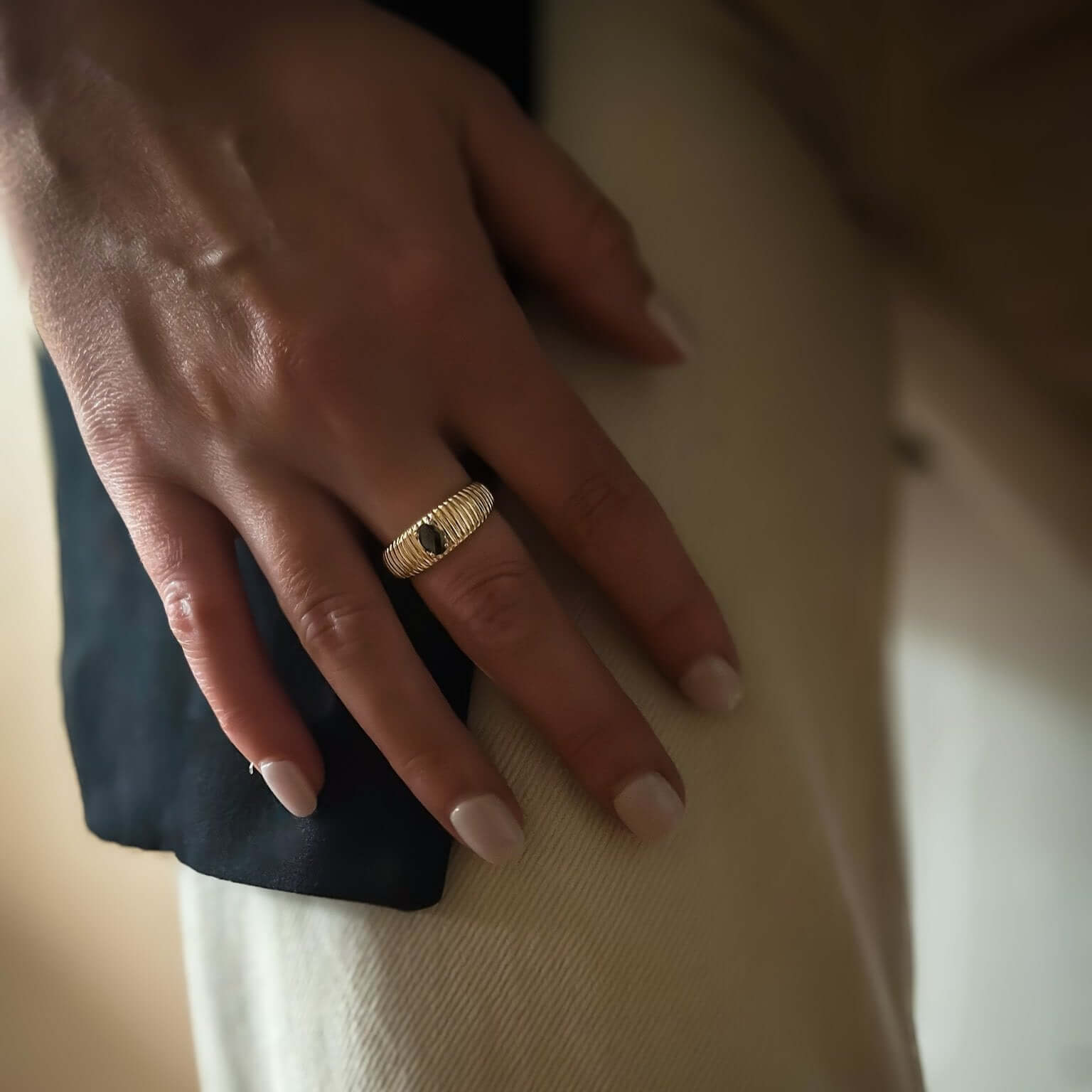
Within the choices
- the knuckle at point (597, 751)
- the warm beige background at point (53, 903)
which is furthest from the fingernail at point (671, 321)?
the warm beige background at point (53, 903)

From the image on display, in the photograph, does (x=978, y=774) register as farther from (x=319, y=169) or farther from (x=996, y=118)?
(x=319, y=169)

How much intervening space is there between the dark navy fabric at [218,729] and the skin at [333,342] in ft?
0.07

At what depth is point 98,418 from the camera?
0.51 m

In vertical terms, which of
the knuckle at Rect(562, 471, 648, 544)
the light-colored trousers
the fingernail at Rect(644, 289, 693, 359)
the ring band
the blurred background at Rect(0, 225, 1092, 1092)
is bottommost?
the blurred background at Rect(0, 225, 1092, 1092)

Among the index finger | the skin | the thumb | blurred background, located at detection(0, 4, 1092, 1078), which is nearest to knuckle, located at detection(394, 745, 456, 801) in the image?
the skin

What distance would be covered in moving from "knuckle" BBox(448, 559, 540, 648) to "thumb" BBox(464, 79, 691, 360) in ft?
0.56

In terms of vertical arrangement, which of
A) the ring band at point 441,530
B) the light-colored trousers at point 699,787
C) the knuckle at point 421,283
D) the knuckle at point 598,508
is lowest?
the light-colored trousers at point 699,787

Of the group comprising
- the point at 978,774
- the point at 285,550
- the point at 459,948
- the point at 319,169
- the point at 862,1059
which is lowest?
the point at 978,774

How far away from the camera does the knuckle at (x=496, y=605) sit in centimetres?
44

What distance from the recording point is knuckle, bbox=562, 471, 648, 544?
459mm

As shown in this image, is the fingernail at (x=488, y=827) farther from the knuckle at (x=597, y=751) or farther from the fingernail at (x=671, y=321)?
the fingernail at (x=671, y=321)

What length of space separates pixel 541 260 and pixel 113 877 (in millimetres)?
679

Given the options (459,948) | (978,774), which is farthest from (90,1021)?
(978,774)

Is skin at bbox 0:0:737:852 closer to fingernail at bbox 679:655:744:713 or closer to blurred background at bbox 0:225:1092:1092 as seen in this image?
fingernail at bbox 679:655:744:713
